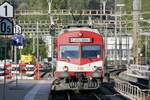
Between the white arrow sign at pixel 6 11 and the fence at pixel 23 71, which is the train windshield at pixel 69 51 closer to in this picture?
the white arrow sign at pixel 6 11

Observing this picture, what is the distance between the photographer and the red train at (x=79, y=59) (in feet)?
95.1

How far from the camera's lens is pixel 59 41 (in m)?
29.5

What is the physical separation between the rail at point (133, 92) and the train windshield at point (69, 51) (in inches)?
114

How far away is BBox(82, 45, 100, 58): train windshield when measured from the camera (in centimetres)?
2958

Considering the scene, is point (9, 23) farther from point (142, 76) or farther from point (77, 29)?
point (142, 76)

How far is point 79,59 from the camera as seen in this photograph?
29.4 meters

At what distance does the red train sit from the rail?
1.36 meters

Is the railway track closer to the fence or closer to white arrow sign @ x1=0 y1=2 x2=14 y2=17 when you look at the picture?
white arrow sign @ x1=0 y1=2 x2=14 y2=17

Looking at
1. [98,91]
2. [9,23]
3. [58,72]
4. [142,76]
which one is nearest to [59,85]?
[58,72]

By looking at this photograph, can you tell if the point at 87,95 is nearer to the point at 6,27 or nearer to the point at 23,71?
the point at 6,27

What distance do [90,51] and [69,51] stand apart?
108 cm

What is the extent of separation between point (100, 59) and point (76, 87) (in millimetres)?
1871

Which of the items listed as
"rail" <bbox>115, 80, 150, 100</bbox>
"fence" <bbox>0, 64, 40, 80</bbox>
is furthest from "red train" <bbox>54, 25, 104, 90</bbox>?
"fence" <bbox>0, 64, 40, 80</bbox>

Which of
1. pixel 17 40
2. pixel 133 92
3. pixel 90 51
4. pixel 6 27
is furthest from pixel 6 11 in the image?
pixel 17 40
